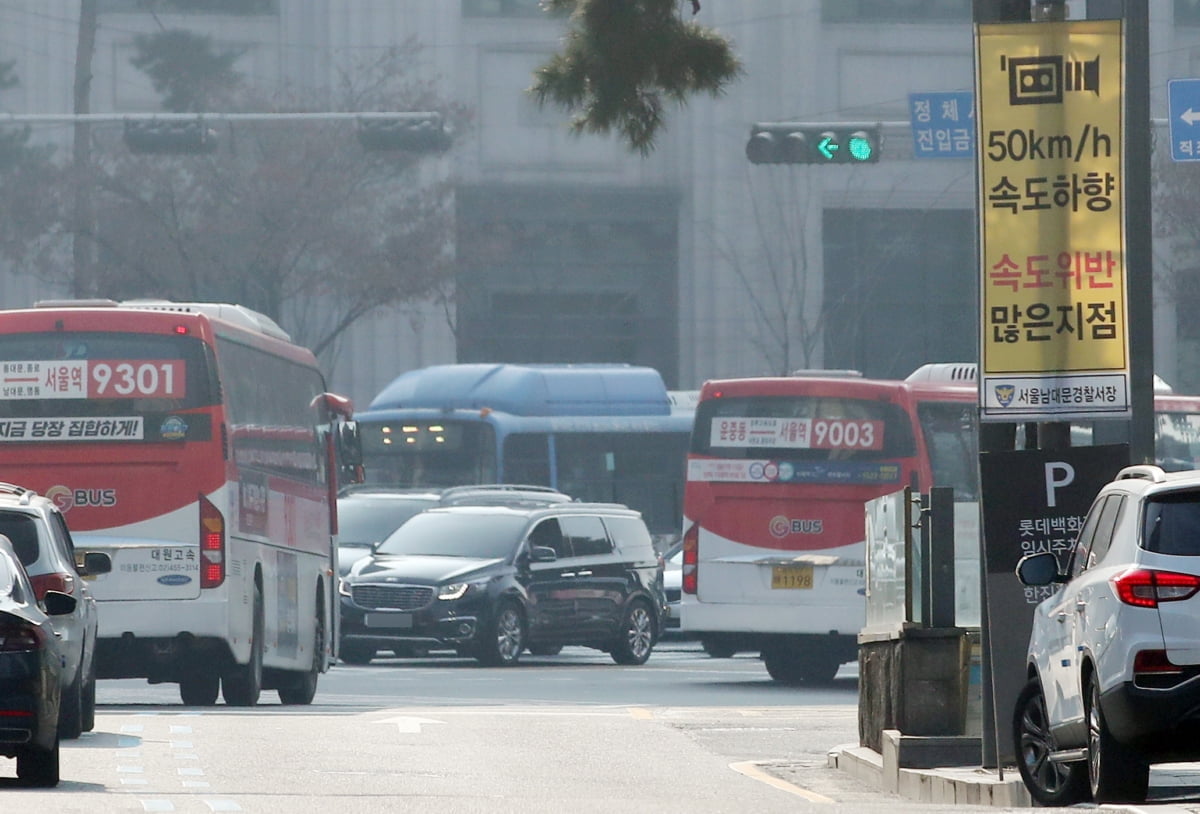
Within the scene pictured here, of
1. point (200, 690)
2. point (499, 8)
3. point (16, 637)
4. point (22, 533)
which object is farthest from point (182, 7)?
point (16, 637)

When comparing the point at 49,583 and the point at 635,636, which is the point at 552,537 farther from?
the point at 49,583

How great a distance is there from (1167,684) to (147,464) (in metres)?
13.1

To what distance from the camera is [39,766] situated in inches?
522

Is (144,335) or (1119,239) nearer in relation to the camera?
(1119,239)

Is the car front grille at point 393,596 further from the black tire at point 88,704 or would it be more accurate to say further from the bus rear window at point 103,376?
the black tire at point 88,704

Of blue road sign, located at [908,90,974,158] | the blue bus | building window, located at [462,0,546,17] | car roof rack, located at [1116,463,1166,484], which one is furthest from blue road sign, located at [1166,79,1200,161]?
→ building window, located at [462,0,546,17]

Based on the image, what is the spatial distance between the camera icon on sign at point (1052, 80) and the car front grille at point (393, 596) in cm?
1707

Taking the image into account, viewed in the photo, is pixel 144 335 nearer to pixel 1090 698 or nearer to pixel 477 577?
pixel 477 577

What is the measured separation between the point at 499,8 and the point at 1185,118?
39743 millimetres

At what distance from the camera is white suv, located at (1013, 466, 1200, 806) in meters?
10.2

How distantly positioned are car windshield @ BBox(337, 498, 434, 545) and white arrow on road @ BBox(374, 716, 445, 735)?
1374 cm

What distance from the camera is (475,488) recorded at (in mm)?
34844

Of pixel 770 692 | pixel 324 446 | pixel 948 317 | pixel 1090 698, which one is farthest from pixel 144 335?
pixel 948 317

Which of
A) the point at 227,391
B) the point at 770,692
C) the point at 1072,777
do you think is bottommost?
the point at 770,692
